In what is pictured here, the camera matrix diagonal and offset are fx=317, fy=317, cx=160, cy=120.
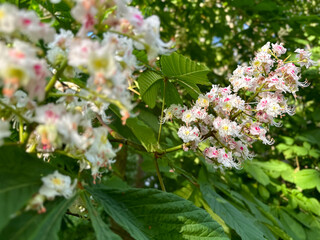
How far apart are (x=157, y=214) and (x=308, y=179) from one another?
1.78m

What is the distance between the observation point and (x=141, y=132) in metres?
1.15

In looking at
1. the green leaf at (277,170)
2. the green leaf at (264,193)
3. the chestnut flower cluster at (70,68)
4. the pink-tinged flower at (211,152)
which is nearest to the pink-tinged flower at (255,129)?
the pink-tinged flower at (211,152)

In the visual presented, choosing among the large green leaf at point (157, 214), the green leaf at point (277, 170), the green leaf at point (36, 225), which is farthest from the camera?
the green leaf at point (277, 170)

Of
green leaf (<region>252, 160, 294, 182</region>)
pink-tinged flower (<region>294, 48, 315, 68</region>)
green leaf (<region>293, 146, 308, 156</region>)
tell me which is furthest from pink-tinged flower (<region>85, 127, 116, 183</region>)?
green leaf (<region>293, 146, 308, 156</region>)

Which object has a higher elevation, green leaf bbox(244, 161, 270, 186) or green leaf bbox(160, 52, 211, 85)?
green leaf bbox(160, 52, 211, 85)

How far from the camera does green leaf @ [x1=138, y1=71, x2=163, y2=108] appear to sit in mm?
1209

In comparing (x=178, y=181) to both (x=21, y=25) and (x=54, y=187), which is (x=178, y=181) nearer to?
(x=54, y=187)

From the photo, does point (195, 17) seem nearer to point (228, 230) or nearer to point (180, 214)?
point (228, 230)

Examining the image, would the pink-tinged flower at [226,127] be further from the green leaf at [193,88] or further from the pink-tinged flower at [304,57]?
the pink-tinged flower at [304,57]

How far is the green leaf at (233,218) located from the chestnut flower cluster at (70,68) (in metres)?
0.77

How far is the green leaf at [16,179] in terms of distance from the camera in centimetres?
57

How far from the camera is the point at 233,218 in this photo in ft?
4.52

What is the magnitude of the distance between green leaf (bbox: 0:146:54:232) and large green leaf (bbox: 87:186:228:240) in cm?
20

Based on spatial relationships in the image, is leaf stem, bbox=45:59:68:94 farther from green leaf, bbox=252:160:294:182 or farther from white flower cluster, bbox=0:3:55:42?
green leaf, bbox=252:160:294:182
